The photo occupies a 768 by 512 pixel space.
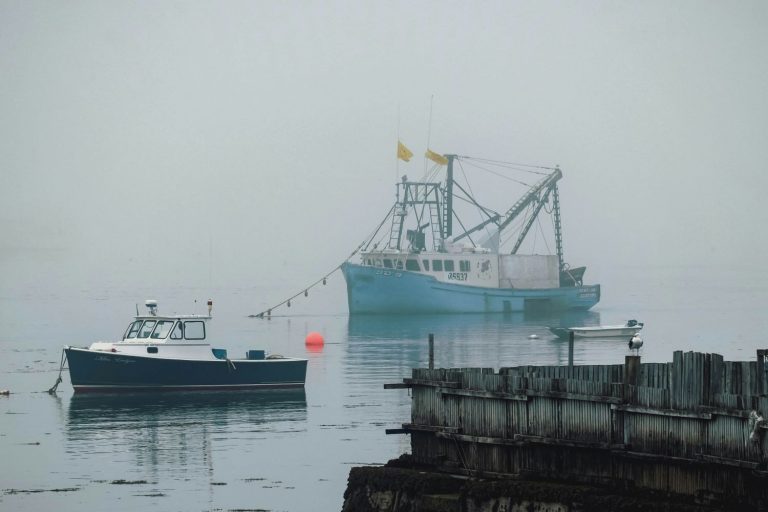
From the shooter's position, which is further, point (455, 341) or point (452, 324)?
point (452, 324)

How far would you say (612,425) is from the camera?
2025cm

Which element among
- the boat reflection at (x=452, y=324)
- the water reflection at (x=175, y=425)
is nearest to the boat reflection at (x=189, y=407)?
the water reflection at (x=175, y=425)

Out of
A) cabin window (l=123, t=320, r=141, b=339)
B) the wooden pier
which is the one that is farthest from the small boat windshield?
the wooden pier

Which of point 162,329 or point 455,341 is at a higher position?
point 162,329

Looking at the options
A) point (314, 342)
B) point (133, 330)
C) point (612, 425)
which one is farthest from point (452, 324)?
point (612, 425)

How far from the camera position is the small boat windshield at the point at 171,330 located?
4984 cm

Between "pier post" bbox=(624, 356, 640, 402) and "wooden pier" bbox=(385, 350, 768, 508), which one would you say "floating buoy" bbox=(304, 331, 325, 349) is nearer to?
"wooden pier" bbox=(385, 350, 768, 508)

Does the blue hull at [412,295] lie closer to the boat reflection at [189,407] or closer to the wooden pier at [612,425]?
the boat reflection at [189,407]

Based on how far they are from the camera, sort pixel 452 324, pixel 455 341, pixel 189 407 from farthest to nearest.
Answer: pixel 452 324 < pixel 455 341 < pixel 189 407

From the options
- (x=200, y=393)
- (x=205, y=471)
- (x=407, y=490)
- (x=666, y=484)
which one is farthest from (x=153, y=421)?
(x=666, y=484)

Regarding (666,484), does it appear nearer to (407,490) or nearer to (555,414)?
(555,414)

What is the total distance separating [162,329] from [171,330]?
568 mm

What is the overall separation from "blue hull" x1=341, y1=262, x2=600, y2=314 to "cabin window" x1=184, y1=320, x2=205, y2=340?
7790cm

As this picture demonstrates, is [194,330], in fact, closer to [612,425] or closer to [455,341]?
[612,425]
